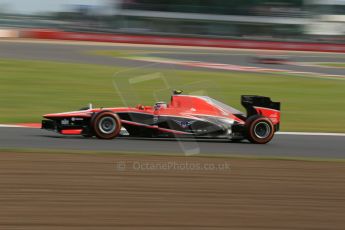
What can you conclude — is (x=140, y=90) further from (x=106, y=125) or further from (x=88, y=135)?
(x=106, y=125)

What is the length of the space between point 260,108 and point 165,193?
12.4ft

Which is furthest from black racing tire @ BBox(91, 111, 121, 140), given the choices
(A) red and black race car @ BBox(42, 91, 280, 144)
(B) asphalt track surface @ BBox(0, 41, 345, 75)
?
(B) asphalt track surface @ BBox(0, 41, 345, 75)

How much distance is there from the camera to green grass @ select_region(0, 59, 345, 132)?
10.3m

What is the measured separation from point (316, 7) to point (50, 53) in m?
31.0

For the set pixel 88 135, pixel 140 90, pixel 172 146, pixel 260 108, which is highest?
pixel 140 90

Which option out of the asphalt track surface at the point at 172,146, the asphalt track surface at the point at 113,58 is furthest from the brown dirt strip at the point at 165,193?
the asphalt track surface at the point at 113,58

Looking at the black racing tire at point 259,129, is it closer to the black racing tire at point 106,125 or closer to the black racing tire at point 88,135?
the black racing tire at point 106,125

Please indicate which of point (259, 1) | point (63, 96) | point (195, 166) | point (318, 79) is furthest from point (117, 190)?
point (259, 1)

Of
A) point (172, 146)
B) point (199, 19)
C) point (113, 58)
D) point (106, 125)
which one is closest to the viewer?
point (172, 146)

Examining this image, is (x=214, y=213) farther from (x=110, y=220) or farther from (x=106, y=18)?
(x=106, y=18)

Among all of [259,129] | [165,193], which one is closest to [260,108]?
[259,129]

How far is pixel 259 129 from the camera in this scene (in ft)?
30.0

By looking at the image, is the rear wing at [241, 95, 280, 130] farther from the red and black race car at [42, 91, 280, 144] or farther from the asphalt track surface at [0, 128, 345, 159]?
the asphalt track surface at [0, 128, 345, 159]

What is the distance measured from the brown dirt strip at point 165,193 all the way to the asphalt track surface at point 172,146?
631 mm
